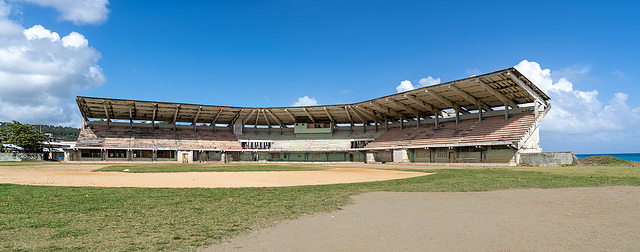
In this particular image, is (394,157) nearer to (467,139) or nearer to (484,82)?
(467,139)

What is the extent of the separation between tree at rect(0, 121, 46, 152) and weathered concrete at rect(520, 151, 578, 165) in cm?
8138

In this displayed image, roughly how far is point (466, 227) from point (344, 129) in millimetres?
67403

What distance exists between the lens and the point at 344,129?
73.9 m

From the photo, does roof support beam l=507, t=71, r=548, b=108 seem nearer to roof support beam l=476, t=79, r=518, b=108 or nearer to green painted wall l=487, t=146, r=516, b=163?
roof support beam l=476, t=79, r=518, b=108

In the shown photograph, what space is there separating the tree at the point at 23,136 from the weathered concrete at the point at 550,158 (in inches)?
3204

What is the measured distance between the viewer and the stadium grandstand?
44.2m

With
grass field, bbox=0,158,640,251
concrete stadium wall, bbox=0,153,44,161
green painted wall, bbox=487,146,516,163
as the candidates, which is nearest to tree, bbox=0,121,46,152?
concrete stadium wall, bbox=0,153,44,161

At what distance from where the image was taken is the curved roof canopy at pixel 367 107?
4353 cm

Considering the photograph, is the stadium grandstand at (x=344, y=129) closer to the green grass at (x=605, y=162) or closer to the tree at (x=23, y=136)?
the green grass at (x=605, y=162)

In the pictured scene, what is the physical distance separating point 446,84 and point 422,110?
14074 millimetres

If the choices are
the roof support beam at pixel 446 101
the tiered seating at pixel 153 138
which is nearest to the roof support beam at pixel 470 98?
the roof support beam at pixel 446 101

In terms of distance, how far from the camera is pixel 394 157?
5553 cm

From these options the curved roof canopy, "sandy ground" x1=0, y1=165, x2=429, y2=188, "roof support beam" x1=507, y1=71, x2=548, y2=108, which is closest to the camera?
"sandy ground" x1=0, y1=165, x2=429, y2=188

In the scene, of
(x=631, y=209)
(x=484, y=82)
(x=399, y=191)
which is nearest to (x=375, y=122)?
(x=484, y=82)
